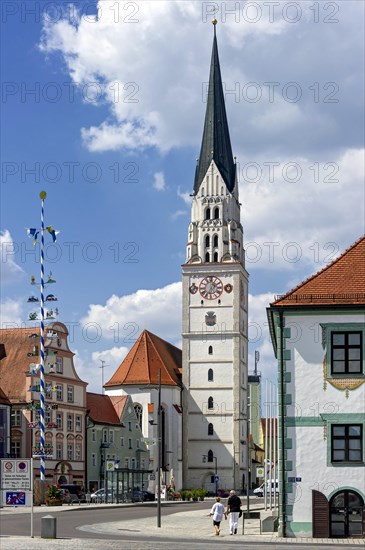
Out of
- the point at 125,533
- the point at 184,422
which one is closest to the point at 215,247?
the point at 184,422

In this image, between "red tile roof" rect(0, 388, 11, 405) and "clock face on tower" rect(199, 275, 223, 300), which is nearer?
"red tile roof" rect(0, 388, 11, 405)

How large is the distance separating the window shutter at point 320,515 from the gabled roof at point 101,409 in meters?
64.0

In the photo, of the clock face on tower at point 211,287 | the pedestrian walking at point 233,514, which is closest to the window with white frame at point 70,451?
the clock face on tower at point 211,287

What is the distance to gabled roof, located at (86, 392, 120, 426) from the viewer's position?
3866 inches

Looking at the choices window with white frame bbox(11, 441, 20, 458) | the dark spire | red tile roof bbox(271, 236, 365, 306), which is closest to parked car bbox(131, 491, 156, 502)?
window with white frame bbox(11, 441, 20, 458)

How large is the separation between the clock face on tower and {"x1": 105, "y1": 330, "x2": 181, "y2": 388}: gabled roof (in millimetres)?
9176

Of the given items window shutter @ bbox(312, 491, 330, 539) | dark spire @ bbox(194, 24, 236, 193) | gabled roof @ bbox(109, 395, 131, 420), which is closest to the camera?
window shutter @ bbox(312, 491, 330, 539)

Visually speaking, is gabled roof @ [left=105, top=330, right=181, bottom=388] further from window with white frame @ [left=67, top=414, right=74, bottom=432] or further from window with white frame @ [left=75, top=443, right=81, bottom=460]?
window with white frame @ [left=67, top=414, right=74, bottom=432]

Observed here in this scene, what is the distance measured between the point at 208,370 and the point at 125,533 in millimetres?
77164

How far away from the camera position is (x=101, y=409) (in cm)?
10144

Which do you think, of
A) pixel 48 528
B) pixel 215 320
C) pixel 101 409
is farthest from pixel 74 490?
pixel 48 528

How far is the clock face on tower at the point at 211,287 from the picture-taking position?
117m

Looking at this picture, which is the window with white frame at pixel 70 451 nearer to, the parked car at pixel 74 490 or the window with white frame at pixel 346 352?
the parked car at pixel 74 490

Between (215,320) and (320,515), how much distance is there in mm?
82266
